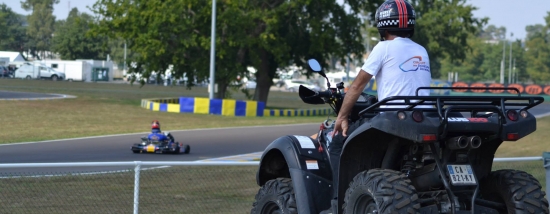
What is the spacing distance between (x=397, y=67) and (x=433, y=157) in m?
0.66

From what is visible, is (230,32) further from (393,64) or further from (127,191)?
(393,64)

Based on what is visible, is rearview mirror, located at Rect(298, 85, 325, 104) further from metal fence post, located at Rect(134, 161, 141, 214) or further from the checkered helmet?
metal fence post, located at Rect(134, 161, 141, 214)

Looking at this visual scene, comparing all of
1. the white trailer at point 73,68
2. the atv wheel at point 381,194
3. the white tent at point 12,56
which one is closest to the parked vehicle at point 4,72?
the white tent at point 12,56

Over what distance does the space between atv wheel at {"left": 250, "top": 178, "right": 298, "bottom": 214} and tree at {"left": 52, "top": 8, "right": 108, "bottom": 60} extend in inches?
1366

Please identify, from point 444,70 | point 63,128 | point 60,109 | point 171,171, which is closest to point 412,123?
point 171,171

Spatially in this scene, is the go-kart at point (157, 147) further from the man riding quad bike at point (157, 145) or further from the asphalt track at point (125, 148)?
the asphalt track at point (125, 148)

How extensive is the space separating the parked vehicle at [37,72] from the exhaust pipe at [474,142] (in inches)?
1587

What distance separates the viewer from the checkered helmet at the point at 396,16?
209 inches

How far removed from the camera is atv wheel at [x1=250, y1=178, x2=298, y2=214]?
602 cm

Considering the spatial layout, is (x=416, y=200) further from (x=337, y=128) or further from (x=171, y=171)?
(x=171, y=171)

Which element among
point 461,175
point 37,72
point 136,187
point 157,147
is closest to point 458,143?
point 461,175

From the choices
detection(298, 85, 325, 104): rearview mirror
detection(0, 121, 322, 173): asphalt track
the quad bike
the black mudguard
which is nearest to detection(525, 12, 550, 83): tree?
detection(0, 121, 322, 173): asphalt track

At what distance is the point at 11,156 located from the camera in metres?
15.7

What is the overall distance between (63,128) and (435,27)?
39829 millimetres
